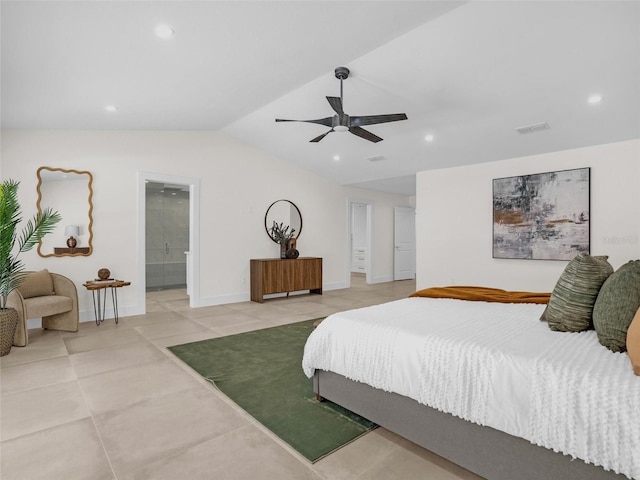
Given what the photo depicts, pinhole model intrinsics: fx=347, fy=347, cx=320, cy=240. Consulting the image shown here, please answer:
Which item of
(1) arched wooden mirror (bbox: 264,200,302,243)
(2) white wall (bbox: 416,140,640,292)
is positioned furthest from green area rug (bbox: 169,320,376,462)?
(2) white wall (bbox: 416,140,640,292)

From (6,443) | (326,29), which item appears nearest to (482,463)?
(6,443)

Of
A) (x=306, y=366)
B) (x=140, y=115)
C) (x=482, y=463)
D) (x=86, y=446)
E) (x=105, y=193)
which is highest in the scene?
(x=140, y=115)

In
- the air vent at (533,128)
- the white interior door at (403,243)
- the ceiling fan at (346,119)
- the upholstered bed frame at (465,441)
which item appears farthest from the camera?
the white interior door at (403,243)

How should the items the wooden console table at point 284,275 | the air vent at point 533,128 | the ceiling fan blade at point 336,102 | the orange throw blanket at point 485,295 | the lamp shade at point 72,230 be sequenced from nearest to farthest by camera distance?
the orange throw blanket at point 485,295, the ceiling fan blade at point 336,102, the air vent at point 533,128, the lamp shade at point 72,230, the wooden console table at point 284,275

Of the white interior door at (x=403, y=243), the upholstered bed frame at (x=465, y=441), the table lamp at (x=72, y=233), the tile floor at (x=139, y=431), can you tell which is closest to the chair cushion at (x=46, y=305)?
the tile floor at (x=139, y=431)

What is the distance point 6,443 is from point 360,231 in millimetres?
9916

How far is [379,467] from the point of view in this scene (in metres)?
1.79

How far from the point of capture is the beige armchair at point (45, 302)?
3.76m

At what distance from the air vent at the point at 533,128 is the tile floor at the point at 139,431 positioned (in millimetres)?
4242

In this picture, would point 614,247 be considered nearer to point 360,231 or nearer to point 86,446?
point 86,446

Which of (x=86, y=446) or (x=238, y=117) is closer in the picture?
(x=86, y=446)

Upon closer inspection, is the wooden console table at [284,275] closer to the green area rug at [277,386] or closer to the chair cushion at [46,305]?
the green area rug at [277,386]

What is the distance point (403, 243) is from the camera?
32.3ft

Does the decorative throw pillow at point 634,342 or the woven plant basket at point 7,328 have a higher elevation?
the decorative throw pillow at point 634,342
